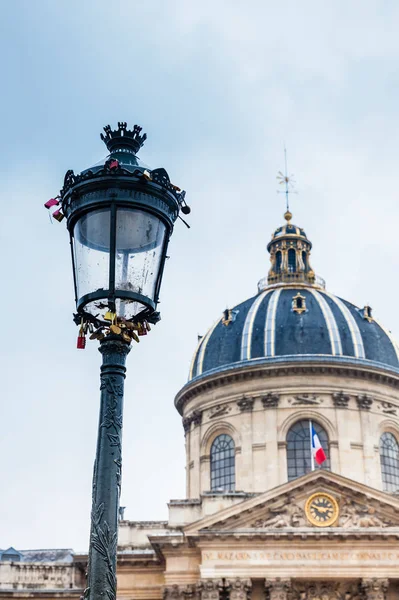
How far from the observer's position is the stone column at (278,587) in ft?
130

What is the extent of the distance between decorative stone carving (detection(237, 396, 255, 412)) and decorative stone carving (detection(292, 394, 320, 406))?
232 cm

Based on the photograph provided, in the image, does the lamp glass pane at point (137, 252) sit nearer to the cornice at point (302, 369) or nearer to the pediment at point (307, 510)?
the pediment at point (307, 510)

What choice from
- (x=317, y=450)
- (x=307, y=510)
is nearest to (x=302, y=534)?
(x=307, y=510)

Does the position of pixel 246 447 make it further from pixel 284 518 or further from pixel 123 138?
pixel 123 138

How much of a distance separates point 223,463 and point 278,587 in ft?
44.6

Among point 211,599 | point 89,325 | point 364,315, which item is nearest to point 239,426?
point 364,315

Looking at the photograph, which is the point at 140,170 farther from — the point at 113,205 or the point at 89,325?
the point at 89,325

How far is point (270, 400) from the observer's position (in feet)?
173

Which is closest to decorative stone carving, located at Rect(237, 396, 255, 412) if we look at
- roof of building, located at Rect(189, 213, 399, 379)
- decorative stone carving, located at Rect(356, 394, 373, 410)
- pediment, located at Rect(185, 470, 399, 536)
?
roof of building, located at Rect(189, 213, 399, 379)

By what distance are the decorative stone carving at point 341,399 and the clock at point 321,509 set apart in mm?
11069

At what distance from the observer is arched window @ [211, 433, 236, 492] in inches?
2053

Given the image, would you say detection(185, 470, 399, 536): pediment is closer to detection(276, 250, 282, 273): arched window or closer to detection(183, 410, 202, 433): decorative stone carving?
detection(183, 410, 202, 433): decorative stone carving

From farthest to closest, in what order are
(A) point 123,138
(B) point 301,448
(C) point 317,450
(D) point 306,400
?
1. (D) point 306,400
2. (B) point 301,448
3. (C) point 317,450
4. (A) point 123,138

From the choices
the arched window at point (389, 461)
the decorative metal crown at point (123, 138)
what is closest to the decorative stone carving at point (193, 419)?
the arched window at point (389, 461)
